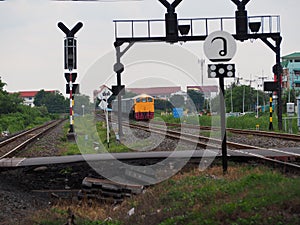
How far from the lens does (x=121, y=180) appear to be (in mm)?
11719

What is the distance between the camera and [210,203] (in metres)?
7.14

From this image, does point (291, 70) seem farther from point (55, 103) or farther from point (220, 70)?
point (220, 70)

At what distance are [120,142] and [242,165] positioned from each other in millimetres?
9617

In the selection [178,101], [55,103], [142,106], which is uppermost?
[55,103]

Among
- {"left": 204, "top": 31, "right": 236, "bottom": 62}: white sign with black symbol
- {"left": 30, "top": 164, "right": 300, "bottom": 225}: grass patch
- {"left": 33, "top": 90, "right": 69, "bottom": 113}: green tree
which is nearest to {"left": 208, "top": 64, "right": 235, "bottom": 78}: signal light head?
{"left": 204, "top": 31, "right": 236, "bottom": 62}: white sign with black symbol

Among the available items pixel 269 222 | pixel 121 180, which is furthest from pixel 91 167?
pixel 269 222

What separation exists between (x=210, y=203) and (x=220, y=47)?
405 cm

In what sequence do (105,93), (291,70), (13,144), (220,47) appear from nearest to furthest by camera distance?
1. (220,47)
2. (105,93)
3. (13,144)
4. (291,70)

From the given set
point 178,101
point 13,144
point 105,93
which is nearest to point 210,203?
point 105,93

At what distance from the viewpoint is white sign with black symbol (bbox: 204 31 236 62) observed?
10.0 metres

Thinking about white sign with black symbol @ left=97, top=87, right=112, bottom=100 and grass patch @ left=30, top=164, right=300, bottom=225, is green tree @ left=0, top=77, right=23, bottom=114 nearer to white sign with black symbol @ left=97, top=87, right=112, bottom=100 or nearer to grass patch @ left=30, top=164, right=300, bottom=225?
white sign with black symbol @ left=97, top=87, right=112, bottom=100

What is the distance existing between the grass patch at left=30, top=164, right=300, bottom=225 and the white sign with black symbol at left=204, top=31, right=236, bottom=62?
2399 millimetres

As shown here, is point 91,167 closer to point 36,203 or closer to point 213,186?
point 36,203

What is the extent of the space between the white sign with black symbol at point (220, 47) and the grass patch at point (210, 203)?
7.87 feet
